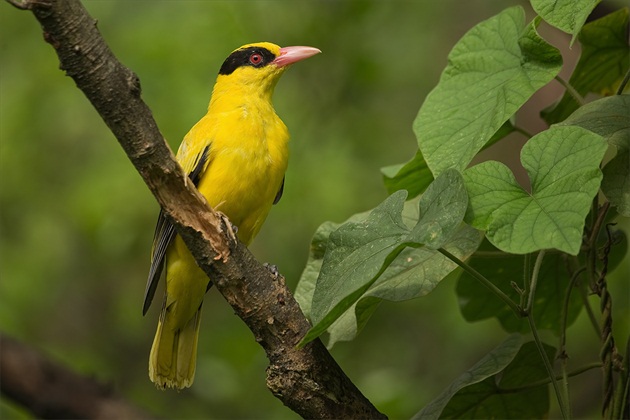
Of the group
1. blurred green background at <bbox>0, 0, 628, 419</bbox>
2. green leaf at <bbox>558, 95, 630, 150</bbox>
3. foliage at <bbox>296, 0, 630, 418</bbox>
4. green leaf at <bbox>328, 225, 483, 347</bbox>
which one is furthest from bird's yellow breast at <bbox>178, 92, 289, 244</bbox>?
blurred green background at <bbox>0, 0, 628, 419</bbox>

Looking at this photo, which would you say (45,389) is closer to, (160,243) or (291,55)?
(160,243)

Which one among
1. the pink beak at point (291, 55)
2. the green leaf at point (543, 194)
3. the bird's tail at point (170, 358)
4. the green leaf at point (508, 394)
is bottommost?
the bird's tail at point (170, 358)

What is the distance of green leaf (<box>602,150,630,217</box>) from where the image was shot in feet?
7.33

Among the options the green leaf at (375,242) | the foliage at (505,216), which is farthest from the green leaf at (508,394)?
the green leaf at (375,242)

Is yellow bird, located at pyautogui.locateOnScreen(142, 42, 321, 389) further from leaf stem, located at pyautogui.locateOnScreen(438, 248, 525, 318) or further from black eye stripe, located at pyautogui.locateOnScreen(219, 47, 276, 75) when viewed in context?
leaf stem, located at pyautogui.locateOnScreen(438, 248, 525, 318)

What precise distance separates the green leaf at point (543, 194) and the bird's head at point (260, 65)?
81.9 inches

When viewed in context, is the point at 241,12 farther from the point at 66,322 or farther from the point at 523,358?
the point at 523,358

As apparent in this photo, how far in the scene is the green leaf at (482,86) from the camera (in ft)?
7.73

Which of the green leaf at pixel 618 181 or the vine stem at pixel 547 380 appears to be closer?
the green leaf at pixel 618 181

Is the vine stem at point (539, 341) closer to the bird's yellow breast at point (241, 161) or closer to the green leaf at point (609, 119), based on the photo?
the green leaf at point (609, 119)

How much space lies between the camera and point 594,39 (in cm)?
292

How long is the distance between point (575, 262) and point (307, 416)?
3.43ft

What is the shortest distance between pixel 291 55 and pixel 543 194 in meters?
2.28

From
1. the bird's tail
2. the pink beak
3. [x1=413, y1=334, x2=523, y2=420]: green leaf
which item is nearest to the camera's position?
[x1=413, y1=334, x2=523, y2=420]: green leaf
